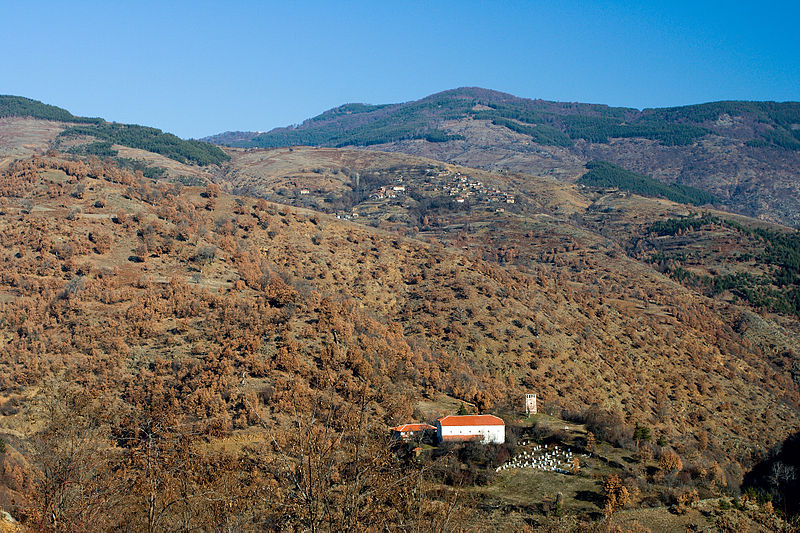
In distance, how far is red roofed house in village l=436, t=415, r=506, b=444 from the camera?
3092cm

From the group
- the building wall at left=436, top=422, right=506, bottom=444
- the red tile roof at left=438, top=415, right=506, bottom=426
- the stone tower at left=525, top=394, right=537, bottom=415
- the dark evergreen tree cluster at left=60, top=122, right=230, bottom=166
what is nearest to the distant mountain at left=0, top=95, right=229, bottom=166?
the dark evergreen tree cluster at left=60, top=122, right=230, bottom=166

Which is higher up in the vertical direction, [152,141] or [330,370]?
[152,141]

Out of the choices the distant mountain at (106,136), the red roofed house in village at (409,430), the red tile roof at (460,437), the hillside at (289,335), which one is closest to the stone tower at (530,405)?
the hillside at (289,335)

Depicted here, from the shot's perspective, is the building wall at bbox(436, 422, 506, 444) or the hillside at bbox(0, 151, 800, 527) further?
the hillside at bbox(0, 151, 800, 527)

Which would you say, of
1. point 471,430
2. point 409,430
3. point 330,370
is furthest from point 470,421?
point 330,370

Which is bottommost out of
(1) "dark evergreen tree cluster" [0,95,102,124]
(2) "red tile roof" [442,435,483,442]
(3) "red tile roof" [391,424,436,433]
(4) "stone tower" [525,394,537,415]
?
(4) "stone tower" [525,394,537,415]

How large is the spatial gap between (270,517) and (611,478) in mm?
14297

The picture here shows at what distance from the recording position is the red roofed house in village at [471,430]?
30.9 meters

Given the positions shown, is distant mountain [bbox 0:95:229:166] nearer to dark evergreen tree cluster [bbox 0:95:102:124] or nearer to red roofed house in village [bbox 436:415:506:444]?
dark evergreen tree cluster [bbox 0:95:102:124]

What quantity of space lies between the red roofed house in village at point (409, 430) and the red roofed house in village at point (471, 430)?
75cm

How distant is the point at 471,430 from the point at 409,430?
10.1ft

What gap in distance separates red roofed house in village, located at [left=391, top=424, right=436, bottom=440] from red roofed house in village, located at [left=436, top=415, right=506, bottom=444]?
2.47ft

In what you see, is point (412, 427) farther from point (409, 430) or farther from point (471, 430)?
point (471, 430)

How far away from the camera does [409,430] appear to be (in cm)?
3066
